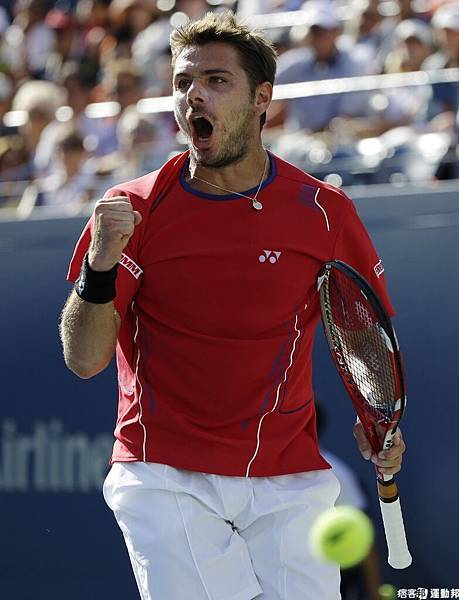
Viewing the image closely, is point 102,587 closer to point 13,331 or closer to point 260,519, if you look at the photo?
point 13,331

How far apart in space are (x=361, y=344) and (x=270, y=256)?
16.9 inches

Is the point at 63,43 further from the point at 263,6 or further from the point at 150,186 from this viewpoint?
the point at 150,186

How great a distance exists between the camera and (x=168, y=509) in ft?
11.1

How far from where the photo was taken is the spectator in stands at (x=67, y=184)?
6.91 m

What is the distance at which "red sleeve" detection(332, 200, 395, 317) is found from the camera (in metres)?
3.66

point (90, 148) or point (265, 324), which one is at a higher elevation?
point (90, 148)

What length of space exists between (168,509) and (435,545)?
2685 millimetres

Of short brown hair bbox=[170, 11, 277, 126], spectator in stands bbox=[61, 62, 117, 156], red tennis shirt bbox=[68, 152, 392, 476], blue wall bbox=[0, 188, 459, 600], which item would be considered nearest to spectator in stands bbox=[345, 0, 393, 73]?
spectator in stands bbox=[61, 62, 117, 156]

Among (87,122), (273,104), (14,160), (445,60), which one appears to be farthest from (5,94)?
(445,60)

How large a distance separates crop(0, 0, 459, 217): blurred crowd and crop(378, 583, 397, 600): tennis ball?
81.7 inches

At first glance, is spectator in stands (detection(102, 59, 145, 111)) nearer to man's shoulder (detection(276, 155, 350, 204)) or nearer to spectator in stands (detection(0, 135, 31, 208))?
spectator in stands (detection(0, 135, 31, 208))

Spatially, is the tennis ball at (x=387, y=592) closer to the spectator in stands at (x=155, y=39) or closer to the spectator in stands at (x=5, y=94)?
the spectator in stands at (x=155, y=39)

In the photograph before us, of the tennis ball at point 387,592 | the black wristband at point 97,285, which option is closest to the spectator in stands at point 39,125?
the tennis ball at point 387,592

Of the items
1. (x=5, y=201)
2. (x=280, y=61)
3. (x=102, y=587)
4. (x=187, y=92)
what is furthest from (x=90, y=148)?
(x=187, y=92)
